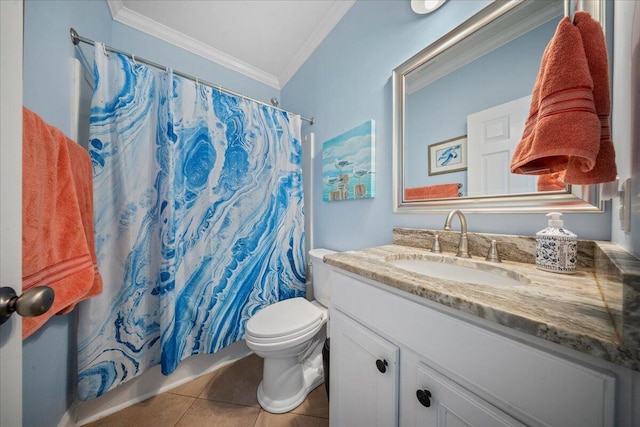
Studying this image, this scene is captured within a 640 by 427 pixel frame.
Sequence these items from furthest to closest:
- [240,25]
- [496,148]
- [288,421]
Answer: [240,25] < [288,421] < [496,148]

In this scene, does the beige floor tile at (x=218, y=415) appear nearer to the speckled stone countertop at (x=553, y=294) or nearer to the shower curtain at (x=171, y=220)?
the shower curtain at (x=171, y=220)

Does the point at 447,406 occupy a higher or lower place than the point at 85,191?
lower

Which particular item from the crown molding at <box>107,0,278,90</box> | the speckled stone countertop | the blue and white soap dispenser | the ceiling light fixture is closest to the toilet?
the speckled stone countertop

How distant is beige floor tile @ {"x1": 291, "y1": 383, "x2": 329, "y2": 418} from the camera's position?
42.8 inches

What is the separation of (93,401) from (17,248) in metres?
1.29

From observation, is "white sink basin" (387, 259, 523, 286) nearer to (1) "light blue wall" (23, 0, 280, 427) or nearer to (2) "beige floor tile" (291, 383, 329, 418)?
(2) "beige floor tile" (291, 383, 329, 418)

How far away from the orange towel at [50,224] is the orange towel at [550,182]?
1.55 metres

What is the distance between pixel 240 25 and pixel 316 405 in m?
2.55

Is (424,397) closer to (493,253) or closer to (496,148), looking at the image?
(493,253)

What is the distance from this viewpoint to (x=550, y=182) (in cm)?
67

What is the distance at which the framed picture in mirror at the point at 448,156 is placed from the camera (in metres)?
0.88

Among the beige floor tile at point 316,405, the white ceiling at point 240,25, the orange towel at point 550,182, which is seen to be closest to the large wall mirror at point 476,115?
the orange towel at point 550,182

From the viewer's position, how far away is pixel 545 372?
34cm

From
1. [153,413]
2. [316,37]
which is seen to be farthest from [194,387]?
[316,37]
